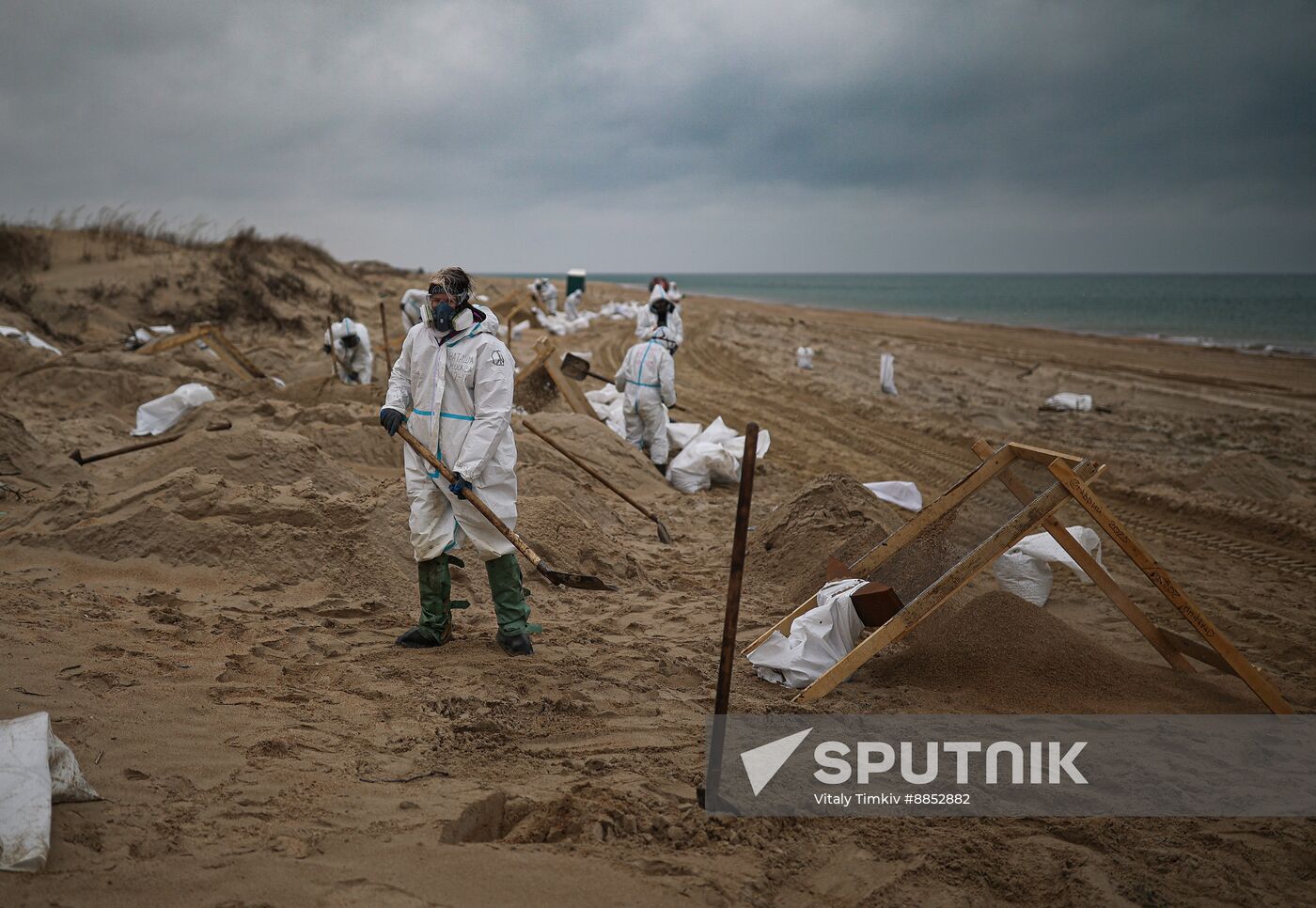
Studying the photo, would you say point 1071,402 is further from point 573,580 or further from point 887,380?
point 573,580

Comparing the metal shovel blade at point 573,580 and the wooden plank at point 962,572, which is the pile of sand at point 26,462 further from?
the wooden plank at point 962,572

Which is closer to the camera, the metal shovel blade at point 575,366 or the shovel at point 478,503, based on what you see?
the shovel at point 478,503

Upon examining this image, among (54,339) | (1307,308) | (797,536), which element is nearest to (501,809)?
(797,536)

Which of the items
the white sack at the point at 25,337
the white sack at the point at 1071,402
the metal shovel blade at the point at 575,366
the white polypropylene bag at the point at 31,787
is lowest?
the white polypropylene bag at the point at 31,787

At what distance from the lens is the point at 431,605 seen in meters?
4.27

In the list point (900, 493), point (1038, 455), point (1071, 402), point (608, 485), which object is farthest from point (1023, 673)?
point (1071, 402)

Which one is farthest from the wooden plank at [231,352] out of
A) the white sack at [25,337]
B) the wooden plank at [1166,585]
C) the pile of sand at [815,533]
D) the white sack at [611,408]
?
the wooden plank at [1166,585]

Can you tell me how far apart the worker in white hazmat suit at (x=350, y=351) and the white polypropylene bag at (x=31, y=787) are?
27.4ft

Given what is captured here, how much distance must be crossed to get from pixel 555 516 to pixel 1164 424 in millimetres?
10169

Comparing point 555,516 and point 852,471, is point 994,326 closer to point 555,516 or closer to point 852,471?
point 852,471

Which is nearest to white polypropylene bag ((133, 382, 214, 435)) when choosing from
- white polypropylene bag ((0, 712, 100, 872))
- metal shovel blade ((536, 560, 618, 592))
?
metal shovel blade ((536, 560, 618, 592))

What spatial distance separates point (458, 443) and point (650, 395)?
4726 millimetres

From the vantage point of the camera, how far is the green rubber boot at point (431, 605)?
13.9 feet

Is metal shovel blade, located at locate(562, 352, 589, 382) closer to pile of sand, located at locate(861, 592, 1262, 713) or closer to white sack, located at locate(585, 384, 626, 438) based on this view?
white sack, located at locate(585, 384, 626, 438)
